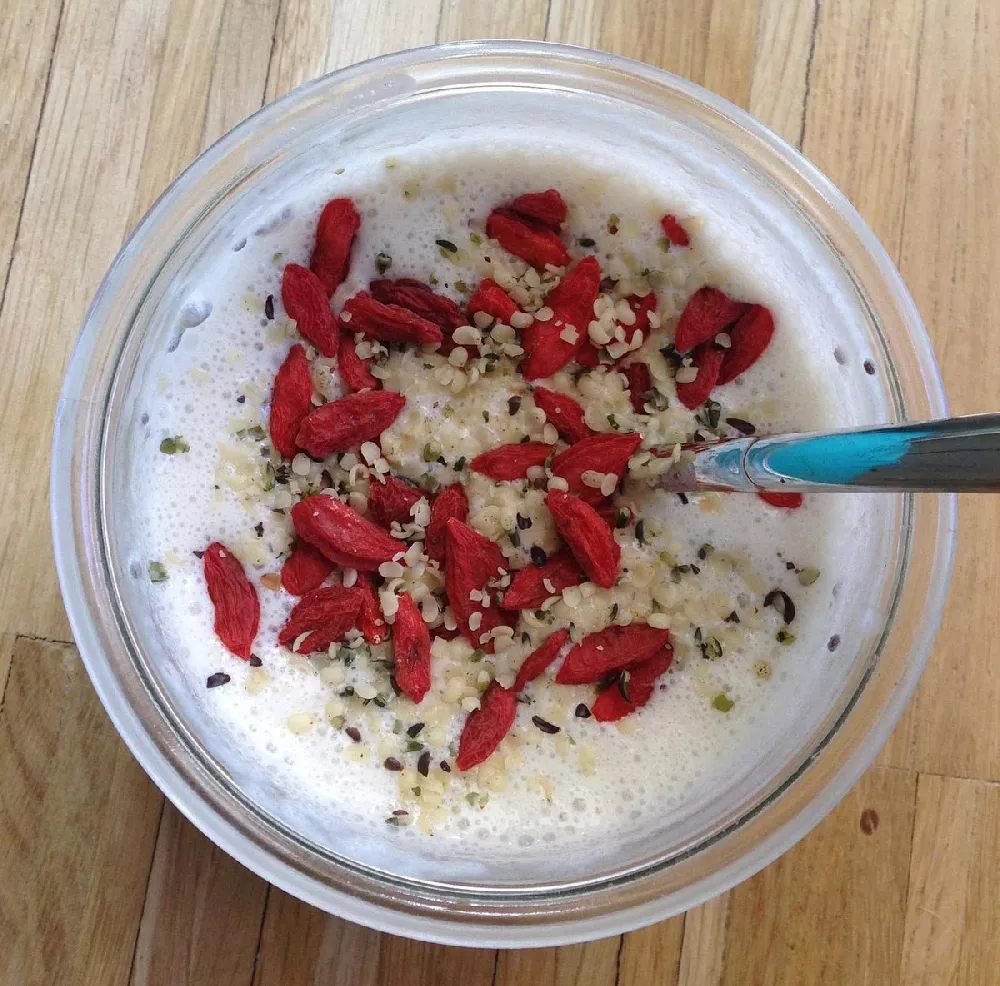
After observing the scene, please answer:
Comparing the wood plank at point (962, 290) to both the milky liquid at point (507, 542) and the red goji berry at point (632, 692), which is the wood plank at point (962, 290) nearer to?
the milky liquid at point (507, 542)

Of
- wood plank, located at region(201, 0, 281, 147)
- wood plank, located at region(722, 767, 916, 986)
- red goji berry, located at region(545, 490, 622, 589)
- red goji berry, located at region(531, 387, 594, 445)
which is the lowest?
wood plank, located at region(722, 767, 916, 986)

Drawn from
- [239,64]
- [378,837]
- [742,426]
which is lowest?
[378,837]

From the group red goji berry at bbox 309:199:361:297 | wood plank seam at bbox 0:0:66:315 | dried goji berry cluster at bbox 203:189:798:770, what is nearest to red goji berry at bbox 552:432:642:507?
dried goji berry cluster at bbox 203:189:798:770

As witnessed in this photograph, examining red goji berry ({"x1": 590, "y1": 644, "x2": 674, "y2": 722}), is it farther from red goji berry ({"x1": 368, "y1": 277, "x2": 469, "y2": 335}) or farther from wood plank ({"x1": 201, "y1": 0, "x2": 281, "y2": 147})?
wood plank ({"x1": 201, "y1": 0, "x2": 281, "y2": 147})

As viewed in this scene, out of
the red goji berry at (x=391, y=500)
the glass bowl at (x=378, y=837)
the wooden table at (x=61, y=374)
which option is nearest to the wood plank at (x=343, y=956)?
the wooden table at (x=61, y=374)

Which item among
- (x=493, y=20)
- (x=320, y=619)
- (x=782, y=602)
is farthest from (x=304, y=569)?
(x=493, y=20)

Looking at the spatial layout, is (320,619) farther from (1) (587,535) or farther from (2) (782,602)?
(2) (782,602)
